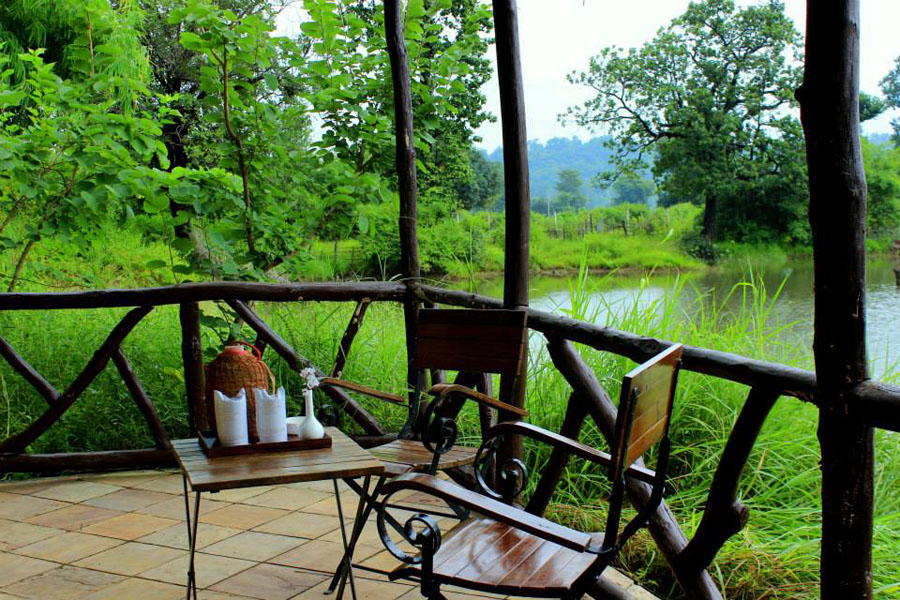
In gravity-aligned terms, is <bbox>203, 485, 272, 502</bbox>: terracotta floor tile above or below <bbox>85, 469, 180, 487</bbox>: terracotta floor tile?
below

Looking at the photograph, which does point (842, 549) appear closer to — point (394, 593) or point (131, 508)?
point (394, 593)

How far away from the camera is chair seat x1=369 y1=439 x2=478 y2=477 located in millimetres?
2158

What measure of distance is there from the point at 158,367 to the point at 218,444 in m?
2.06

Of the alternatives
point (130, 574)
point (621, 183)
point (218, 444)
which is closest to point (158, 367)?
point (130, 574)

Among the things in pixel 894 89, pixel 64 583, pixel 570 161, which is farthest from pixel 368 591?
pixel 570 161

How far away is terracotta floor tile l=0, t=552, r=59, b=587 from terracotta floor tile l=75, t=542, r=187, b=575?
104 millimetres

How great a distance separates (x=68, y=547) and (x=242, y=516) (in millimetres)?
570

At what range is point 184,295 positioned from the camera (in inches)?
131

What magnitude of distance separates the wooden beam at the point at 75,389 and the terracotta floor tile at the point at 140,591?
136 centimetres

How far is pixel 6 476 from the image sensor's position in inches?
132

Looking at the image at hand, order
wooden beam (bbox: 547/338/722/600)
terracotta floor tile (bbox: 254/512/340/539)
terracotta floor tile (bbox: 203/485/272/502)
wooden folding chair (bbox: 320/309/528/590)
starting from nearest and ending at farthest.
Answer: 1. wooden beam (bbox: 547/338/722/600)
2. wooden folding chair (bbox: 320/309/528/590)
3. terracotta floor tile (bbox: 254/512/340/539)
4. terracotta floor tile (bbox: 203/485/272/502)

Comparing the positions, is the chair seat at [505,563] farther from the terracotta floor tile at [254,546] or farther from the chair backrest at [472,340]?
the terracotta floor tile at [254,546]

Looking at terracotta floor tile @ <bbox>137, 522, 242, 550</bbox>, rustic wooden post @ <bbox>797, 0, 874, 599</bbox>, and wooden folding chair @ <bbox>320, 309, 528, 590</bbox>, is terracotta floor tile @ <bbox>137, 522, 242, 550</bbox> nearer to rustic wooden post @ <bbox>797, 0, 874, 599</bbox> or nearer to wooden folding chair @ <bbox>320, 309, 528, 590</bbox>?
wooden folding chair @ <bbox>320, 309, 528, 590</bbox>

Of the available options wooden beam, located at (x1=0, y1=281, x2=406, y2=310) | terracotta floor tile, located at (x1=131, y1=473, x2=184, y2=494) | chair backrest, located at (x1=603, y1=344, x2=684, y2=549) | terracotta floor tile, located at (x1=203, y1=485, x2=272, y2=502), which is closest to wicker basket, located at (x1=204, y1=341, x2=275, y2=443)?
chair backrest, located at (x1=603, y1=344, x2=684, y2=549)
